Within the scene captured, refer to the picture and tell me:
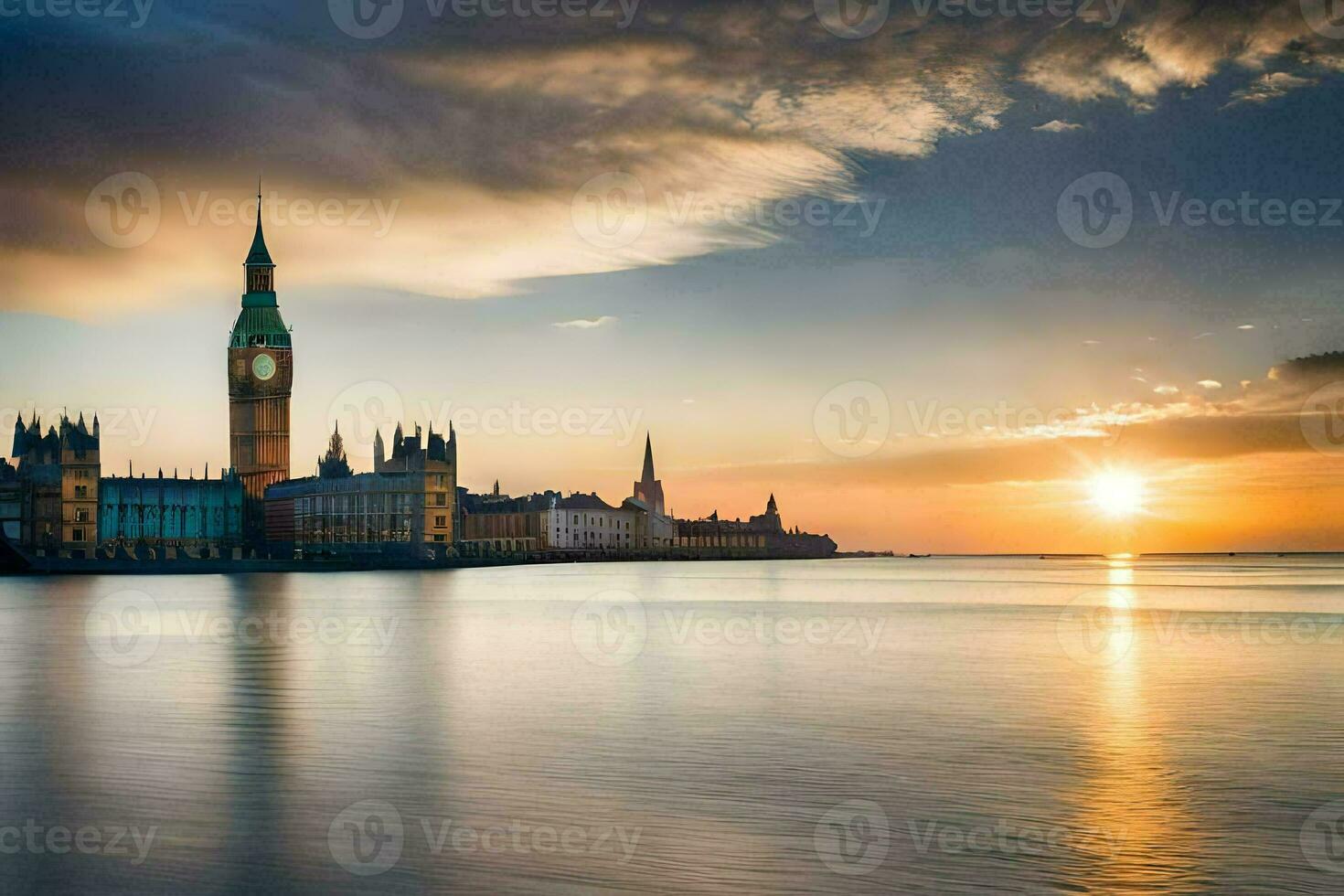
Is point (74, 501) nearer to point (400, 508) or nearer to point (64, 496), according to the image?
point (64, 496)

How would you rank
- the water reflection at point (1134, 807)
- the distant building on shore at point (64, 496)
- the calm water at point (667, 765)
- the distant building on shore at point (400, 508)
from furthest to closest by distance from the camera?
the distant building on shore at point (400, 508) → the distant building on shore at point (64, 496) → the calm water at point (667, 765) → the water reflection at point (1134, 807)

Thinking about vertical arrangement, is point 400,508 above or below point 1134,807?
above

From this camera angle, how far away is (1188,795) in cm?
1983

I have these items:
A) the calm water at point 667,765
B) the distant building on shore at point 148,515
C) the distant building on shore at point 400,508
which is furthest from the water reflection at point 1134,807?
the distant building on shore at point 148,515

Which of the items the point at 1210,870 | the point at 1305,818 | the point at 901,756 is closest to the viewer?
the point at 1210,870

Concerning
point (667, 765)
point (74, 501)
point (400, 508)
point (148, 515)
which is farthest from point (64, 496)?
point (667, 765)

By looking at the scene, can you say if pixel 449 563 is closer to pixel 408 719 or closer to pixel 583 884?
pixel 408 719

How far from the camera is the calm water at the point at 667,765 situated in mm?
15367

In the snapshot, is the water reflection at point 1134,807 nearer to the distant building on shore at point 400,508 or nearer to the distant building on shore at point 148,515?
the distant building on shore at point 400,508

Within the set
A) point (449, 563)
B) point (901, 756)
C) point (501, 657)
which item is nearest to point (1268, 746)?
point (901, 756)

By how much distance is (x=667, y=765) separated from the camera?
72.8 feet

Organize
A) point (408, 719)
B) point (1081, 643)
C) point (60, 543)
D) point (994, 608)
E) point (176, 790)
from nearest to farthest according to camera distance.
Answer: point (176, 790), point (408, 719), point (1081, 643), point (994, 608), point (60, 543)

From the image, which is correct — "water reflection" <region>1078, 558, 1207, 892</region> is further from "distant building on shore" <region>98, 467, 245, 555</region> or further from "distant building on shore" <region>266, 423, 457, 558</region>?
"distant building on shore" <region>98, 467, 245, 555</region>

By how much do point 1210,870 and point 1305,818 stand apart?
3.49m
